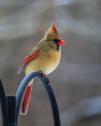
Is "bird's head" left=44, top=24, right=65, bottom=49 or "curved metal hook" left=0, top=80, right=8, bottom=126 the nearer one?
"curved metal hook" left=0, top=80, right=8, bottom=126

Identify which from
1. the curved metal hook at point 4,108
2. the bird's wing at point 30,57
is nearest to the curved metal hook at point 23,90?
the curved metal hook at point 4,108

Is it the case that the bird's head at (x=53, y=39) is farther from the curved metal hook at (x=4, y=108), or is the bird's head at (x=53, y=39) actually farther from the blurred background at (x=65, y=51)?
the blurred background at (x=65, y=51)

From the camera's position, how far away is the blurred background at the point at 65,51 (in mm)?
3598

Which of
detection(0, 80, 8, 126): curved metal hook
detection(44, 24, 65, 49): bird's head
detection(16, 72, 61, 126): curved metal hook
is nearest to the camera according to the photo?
detection(0, 80, 8, 126): curved metal hook

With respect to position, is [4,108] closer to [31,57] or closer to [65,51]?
[31,57]

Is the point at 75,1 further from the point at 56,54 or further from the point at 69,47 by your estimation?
the point at 56,54

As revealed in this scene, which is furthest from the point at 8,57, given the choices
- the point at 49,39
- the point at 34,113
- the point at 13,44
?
the point at 49,39

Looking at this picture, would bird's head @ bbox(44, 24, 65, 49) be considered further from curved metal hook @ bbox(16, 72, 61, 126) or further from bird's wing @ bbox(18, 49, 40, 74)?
curved metal hook @ bbox(16, 72, 61, 126)

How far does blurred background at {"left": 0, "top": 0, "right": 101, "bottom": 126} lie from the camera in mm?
3598

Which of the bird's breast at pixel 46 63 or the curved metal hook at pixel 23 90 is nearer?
the curved metal hook at pixel 23 90

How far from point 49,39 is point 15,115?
27.3 inches

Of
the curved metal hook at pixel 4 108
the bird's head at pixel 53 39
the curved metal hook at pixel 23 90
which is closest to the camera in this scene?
the curved metal hook at pixel 4 108

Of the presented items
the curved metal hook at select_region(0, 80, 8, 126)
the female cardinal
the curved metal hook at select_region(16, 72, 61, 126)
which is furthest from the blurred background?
the curved metal hook at select_region(0, 80, 8, 126)

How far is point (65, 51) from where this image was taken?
12.0 ft
